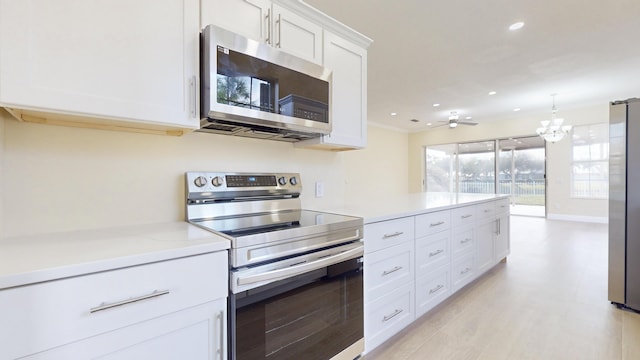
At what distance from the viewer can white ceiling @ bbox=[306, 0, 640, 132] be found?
265 centimetres

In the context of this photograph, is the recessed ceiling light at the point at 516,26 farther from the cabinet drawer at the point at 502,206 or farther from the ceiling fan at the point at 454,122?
the ceiling fan at the point at 454,122

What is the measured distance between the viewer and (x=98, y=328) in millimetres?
818

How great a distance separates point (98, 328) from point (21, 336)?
159 mm

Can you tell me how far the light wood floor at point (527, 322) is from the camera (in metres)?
1.71

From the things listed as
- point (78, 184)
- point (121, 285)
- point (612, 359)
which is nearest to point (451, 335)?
point (612, 359)

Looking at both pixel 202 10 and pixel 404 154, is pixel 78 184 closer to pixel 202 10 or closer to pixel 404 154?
pixel 202 10

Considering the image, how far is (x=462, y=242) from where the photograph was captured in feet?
8.07

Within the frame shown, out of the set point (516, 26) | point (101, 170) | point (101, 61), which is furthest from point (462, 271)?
point (101, 61)

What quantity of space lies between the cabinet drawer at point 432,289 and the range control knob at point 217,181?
148 centimetres

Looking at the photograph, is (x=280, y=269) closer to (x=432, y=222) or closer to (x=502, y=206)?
(x=432, y=222)

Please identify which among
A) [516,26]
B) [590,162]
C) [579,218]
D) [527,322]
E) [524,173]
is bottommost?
[527,322]

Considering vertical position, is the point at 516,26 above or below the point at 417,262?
above

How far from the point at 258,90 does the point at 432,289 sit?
6.15 feet

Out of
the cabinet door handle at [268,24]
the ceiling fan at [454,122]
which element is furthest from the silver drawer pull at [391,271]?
the ceiling fan at [454,122]
